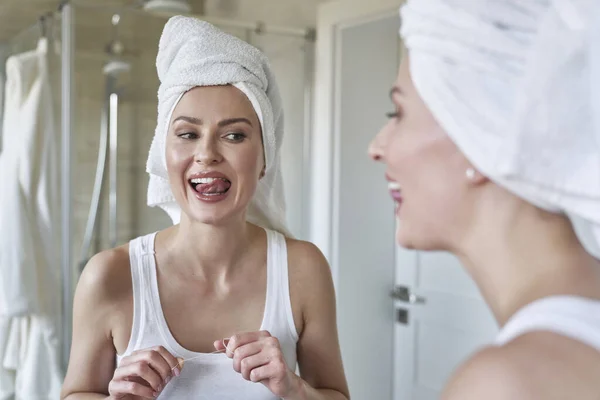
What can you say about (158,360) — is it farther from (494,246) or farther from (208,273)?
(494,246)

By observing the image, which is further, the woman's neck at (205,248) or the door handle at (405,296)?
the door handle at (405,296)

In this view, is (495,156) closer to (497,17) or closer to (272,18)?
(497,17)

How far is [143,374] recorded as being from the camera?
81 cm

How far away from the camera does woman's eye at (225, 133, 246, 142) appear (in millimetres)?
971

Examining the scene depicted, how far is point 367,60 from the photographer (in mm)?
2027

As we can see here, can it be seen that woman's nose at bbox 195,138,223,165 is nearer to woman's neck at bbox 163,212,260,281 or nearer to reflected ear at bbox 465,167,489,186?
woman's neck at bbox 163,212,260,281

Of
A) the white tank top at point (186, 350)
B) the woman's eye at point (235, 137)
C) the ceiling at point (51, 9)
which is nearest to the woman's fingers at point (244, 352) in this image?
the white tank top at point (186, 350)

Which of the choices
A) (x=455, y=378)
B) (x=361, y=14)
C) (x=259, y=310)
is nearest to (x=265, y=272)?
(x=259, y=310)

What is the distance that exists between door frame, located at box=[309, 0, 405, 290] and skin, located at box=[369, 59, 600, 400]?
147cm

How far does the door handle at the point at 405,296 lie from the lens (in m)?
2.01

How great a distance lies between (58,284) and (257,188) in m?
1.07

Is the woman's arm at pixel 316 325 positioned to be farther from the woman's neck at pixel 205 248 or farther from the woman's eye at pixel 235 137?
the woman's eye at pixel 235 137

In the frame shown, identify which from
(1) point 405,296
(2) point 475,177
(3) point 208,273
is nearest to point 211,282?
(3) point 208,273

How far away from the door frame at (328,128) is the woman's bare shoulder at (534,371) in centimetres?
161
